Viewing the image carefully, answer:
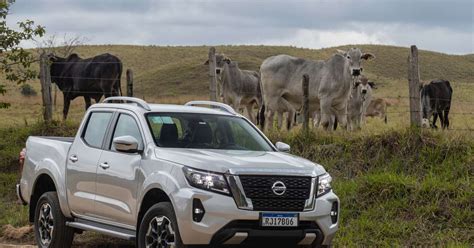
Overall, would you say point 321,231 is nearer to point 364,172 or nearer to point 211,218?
point 211,218

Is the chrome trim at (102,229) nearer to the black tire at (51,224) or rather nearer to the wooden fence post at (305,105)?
the black tire at (51,224)

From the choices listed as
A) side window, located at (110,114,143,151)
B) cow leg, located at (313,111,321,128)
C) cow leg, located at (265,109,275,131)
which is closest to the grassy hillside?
cow leg, located at (313,111,321,128)

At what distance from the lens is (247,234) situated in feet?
28.9

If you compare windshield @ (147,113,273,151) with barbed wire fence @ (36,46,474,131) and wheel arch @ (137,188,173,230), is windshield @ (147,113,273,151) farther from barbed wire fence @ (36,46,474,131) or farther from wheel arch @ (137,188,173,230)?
barbed wire fence @ (36,46,474,131)

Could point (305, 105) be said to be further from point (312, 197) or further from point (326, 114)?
point (312, 197)

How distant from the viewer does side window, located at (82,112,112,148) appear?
10961mm

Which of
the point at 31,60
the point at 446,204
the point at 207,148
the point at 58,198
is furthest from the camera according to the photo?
the point at 31,60

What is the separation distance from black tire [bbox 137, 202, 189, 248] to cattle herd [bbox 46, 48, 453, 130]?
10752mm

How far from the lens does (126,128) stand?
10.6 metres

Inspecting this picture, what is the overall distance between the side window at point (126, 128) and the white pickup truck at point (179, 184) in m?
0.01

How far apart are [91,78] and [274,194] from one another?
714 inches

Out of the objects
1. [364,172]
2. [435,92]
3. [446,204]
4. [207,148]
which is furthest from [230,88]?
[207,148]

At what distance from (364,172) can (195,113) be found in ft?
15.8

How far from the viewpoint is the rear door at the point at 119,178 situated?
9.76 m
